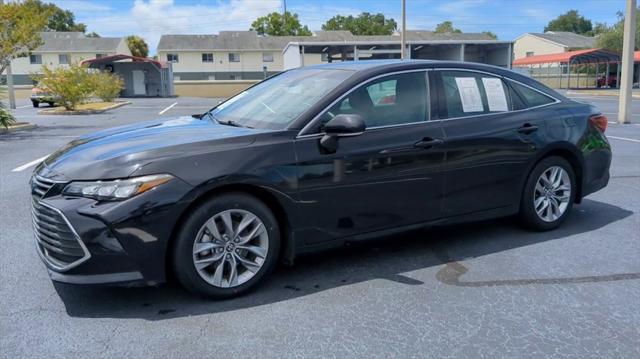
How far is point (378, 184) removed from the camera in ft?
14.2

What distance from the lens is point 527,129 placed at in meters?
5.12

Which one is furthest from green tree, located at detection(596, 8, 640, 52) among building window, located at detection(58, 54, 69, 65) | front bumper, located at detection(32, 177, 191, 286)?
front bumper, located at detection(32, 177, 191, 286)

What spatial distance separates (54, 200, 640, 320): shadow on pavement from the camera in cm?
380

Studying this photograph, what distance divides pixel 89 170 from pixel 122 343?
43.8 inches

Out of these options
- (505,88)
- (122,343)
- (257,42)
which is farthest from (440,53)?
(122,343)

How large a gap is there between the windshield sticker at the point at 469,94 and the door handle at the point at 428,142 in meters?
0.50

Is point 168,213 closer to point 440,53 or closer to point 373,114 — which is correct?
point 373,114

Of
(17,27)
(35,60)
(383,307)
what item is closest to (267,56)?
(35,60)

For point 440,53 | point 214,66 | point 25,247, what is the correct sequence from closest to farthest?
point 25,247
point 440,53
point 214,66

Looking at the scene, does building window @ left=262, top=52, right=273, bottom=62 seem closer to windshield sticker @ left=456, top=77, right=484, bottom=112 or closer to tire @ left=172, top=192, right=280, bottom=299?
windshield sticker @ left=456, top=77, right=484, bottom=112

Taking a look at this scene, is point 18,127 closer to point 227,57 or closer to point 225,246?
point 225,246

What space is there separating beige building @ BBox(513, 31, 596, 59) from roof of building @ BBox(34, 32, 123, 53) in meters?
47.1

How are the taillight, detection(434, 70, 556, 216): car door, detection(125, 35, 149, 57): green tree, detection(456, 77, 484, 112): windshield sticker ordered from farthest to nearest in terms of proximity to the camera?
detection(125, 35, 149, 57): green tree → the taillight → detection(456, 77, 484, 112): windshield sticker → detection(434, 70, 556, 216): car door

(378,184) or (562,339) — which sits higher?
(378,184)
